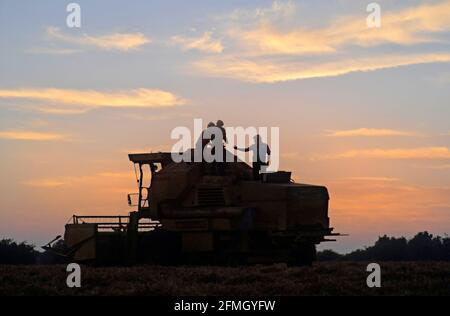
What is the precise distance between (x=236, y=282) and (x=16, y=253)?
97.6ft

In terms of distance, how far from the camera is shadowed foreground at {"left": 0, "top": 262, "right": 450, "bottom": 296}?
18.8 meters

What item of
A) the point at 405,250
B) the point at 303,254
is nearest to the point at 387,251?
the point at 405,250

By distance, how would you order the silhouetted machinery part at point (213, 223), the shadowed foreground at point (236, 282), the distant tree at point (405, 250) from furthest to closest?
the distant tree at point (405, 250) → the silhouetted machinery part at point (213, 223) → the shadowed foreground at point (236, 282)

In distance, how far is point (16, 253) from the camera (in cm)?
4788

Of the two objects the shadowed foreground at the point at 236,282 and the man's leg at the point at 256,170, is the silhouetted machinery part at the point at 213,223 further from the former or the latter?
the shadowed foreground at the point at 236,282

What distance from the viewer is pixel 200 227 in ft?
104

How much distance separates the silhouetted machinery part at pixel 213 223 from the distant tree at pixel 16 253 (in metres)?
15.3

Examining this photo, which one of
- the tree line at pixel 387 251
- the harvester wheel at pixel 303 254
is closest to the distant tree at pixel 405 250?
the tree line at pixel 387 251

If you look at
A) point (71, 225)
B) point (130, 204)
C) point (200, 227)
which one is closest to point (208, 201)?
point (200, 227)

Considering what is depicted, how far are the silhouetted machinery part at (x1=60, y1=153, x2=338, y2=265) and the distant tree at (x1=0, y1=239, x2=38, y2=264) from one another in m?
15.3

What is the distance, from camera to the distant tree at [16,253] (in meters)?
47.1
